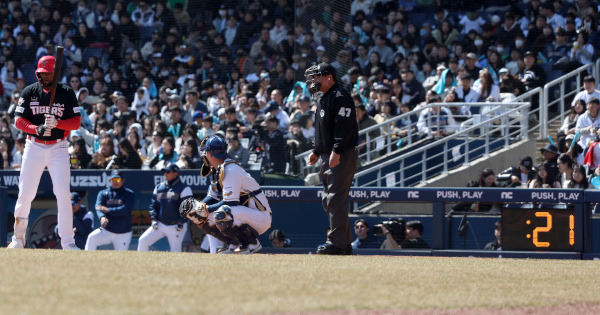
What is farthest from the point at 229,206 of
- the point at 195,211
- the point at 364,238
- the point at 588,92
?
the point at 588,92

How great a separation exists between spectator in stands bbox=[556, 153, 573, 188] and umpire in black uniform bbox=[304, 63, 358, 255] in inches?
184

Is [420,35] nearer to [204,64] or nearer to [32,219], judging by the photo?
[204,64]

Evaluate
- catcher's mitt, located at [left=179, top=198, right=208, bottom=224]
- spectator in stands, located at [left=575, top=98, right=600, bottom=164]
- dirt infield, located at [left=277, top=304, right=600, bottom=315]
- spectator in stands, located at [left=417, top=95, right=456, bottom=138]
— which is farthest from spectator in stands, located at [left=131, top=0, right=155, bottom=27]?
dirt infield, located at [left=277, top=304, right=600, bottom=315]

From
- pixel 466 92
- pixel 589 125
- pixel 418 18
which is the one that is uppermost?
pixel 418 18

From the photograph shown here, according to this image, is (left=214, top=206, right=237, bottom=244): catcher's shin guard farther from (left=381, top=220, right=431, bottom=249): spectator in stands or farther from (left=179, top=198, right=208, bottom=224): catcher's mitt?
(left=381, top=220, right=431, bottom=249): spectator in stands

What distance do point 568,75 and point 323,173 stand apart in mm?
7534

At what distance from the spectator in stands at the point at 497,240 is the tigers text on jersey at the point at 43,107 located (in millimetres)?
5486

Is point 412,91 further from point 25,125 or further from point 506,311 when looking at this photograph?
point 506,311

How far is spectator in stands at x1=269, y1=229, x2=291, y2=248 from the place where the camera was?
12102 mm

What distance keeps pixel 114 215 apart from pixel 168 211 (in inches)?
31.3

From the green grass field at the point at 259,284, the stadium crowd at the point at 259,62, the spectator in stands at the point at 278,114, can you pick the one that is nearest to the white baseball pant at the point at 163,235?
the stadium crowd at the point at 259,62

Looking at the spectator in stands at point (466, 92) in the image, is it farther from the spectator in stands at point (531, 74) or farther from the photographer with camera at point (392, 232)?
the photographer with camera at point (392, 232)

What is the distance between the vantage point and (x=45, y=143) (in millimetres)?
8406

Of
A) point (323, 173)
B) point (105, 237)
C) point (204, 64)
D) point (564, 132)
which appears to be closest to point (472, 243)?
point (564, 132)
